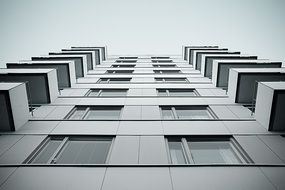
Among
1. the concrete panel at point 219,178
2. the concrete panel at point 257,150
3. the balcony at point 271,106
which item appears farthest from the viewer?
the balcony at point 271,106

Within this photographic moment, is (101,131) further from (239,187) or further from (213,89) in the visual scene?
(213,89)

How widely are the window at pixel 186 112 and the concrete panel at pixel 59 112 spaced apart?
5260 mm

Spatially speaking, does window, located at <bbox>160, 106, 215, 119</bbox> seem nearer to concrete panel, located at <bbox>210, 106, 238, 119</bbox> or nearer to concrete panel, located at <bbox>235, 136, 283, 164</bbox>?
concrete panel, located at <bbox>210, 106, 238, 119</bbox>

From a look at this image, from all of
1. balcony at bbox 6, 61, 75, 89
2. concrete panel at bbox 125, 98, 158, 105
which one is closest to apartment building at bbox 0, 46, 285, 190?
concrete panel at bbox 125, 98, 158, 105

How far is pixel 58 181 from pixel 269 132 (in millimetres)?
8581

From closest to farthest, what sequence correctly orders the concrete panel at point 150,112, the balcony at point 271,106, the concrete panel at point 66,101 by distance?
1. the balcony at point 271,106
2. the concrete panel at point 150,112
3. the concrete panel at point 66,101

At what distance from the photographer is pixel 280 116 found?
9.06 meters

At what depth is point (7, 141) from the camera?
Answer: 8.87m

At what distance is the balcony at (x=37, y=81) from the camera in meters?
12.4

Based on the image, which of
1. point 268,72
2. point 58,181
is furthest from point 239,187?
point 268,72

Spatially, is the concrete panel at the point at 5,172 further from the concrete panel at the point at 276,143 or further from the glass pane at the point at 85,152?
the concrete panel at the point at 276,143

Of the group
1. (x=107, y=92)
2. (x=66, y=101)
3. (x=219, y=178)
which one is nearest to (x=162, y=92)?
(x=107, y=92)

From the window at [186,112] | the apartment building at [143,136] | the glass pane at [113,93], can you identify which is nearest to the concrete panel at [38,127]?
the apartment building at [143,136]

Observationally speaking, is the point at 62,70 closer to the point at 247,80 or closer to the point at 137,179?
the point at 137,179
